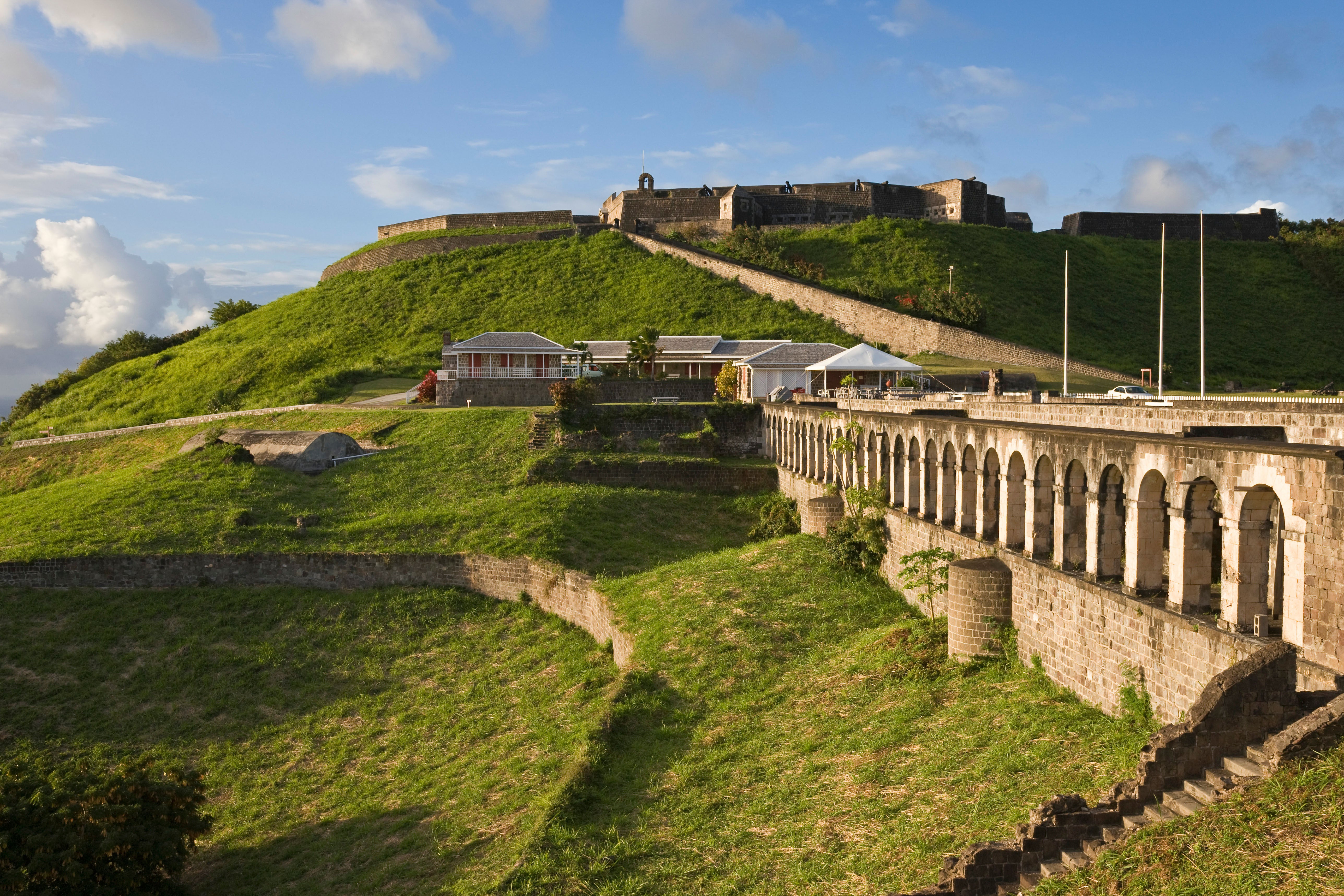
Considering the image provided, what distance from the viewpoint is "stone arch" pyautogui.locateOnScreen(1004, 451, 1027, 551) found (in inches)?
586

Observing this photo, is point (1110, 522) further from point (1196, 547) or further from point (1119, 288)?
point (1119, 288)

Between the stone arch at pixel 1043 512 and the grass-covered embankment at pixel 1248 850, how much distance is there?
6.08 meters

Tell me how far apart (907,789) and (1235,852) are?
4.61 m

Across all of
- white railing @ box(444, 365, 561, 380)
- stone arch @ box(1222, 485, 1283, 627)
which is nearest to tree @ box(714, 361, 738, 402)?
white railing @ box(444, 365, 561, 380)

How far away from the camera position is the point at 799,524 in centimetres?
2930

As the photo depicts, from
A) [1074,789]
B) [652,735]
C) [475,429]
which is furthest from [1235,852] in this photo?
[475,429]

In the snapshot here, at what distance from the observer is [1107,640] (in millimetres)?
11672

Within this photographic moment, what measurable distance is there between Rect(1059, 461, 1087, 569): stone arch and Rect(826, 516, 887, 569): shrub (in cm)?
759

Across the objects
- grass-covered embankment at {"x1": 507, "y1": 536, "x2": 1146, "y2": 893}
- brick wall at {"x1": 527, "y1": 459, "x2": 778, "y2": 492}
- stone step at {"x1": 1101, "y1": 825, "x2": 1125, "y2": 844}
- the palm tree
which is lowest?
grass-covered embankment at {"x1": 507, "y1": 536, "x2": 1146, "y2": 893}

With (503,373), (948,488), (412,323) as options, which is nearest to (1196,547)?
(948,488)

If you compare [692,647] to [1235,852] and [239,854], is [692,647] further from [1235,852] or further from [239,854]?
[1235,852]

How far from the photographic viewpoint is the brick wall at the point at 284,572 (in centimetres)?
2572

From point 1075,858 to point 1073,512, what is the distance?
5.71 metres

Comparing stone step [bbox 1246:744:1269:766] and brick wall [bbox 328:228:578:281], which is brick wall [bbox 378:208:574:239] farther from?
stone step [bbox 1246:744:1269:766]
